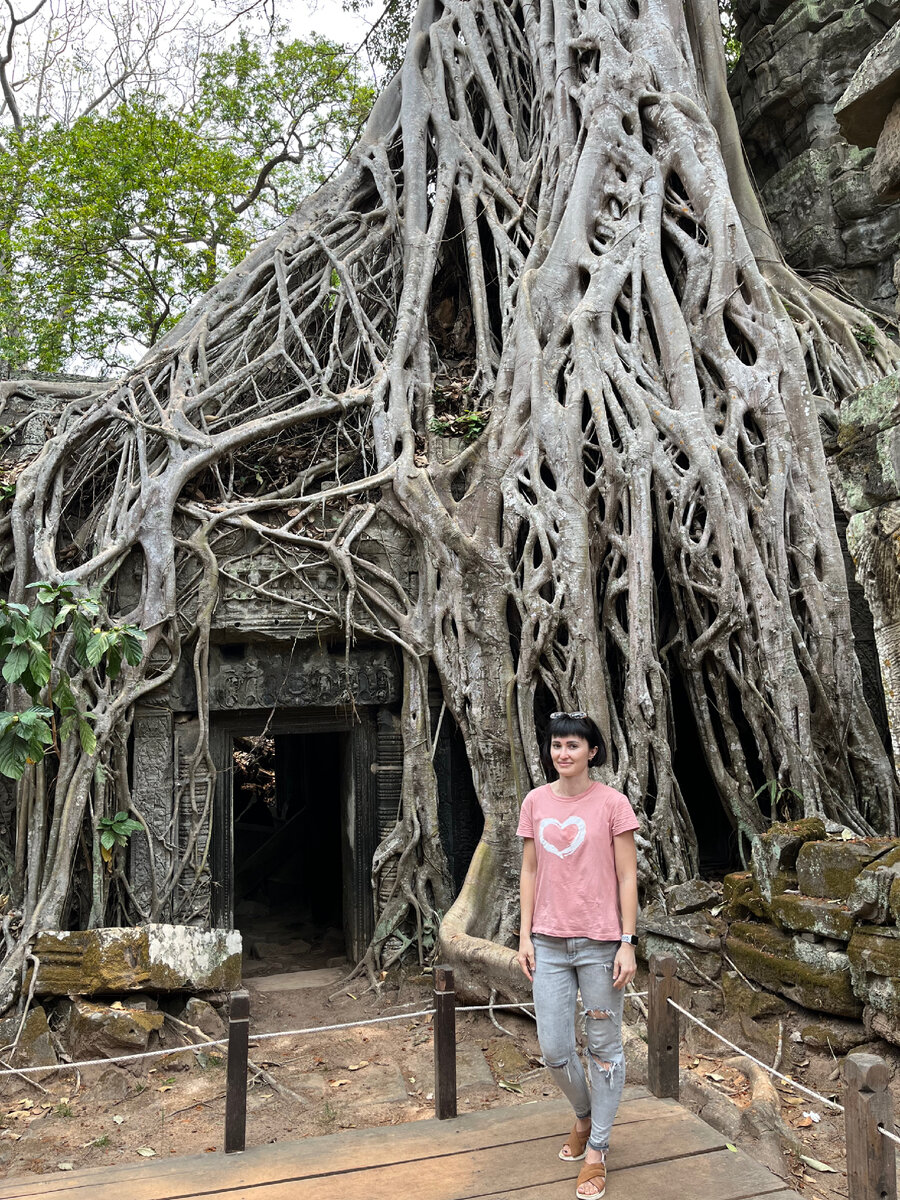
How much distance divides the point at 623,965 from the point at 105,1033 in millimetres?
2999

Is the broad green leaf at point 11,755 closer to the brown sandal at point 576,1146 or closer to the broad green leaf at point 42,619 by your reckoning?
the broad green leaf at point 42,619

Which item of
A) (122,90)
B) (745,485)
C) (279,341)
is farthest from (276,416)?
(122,90)

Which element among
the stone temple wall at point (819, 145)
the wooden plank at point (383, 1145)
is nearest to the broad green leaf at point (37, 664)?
the wooden plank at point (383, 1145)

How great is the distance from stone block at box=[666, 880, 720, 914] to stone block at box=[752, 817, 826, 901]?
1.66ft

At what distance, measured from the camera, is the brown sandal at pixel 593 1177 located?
2.14 m

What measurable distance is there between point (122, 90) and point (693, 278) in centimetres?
949

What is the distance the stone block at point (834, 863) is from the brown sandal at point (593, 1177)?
1.85 m

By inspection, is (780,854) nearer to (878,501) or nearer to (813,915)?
(813,915)

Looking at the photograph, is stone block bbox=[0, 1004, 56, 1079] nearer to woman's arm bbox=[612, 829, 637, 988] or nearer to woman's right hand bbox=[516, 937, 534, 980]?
woman's right hand bbox=[516, 937, 534, 980]

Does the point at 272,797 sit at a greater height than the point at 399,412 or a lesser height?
lesser

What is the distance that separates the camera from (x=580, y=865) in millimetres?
2244

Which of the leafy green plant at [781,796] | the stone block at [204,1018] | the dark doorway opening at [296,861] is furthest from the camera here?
the dark doorway opening at [296,861]

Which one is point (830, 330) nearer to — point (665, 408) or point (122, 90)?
point (665, 408)

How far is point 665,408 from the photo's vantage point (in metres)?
5.19
